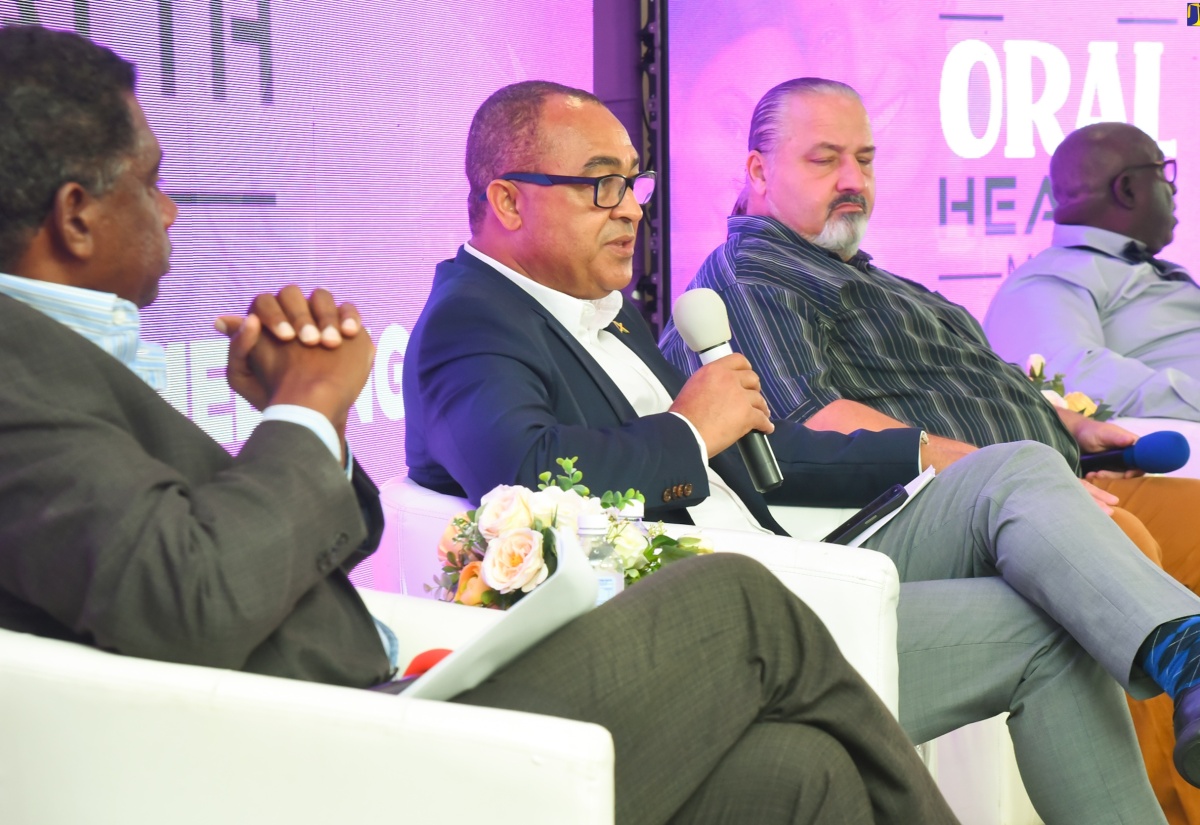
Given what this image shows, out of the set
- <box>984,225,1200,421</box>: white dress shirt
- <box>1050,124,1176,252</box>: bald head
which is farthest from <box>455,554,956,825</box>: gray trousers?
<box>1050,124,1176,252</box>: bald head

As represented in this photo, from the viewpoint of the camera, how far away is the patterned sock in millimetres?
1795

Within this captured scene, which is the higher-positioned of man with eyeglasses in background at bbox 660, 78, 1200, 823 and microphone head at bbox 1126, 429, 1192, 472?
man with eyeglasses in background at bbox 660, 78, 1200, 823

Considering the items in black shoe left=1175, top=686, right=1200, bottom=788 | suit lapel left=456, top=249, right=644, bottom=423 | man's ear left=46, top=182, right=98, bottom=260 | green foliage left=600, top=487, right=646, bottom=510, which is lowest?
black shoe left=1175, top=686, right=1200, bottom=788

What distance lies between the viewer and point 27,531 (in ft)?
3.83

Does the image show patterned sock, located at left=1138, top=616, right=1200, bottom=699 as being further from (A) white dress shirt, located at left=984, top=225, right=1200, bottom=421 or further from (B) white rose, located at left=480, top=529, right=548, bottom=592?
(A) white dress shirt, located at left=984, top=225, right=1200, bottom=421

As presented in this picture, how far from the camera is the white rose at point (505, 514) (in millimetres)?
1757

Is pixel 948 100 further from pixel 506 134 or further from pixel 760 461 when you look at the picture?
pixel 760 461

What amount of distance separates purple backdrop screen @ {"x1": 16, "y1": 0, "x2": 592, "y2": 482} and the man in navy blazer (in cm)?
48

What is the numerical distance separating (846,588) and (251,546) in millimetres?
947

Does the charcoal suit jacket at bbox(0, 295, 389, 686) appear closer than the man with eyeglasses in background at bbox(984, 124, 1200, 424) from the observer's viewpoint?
Yes

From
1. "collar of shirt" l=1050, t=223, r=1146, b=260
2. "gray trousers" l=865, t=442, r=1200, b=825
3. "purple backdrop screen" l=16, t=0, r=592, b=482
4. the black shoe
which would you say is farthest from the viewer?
"collar of shirt" l=1050, t=223, r=1146, b=260

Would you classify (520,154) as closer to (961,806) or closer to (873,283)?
(873,283)

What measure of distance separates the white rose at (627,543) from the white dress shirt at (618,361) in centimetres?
55

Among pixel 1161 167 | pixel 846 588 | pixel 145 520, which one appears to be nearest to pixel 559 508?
pixel 846 588
